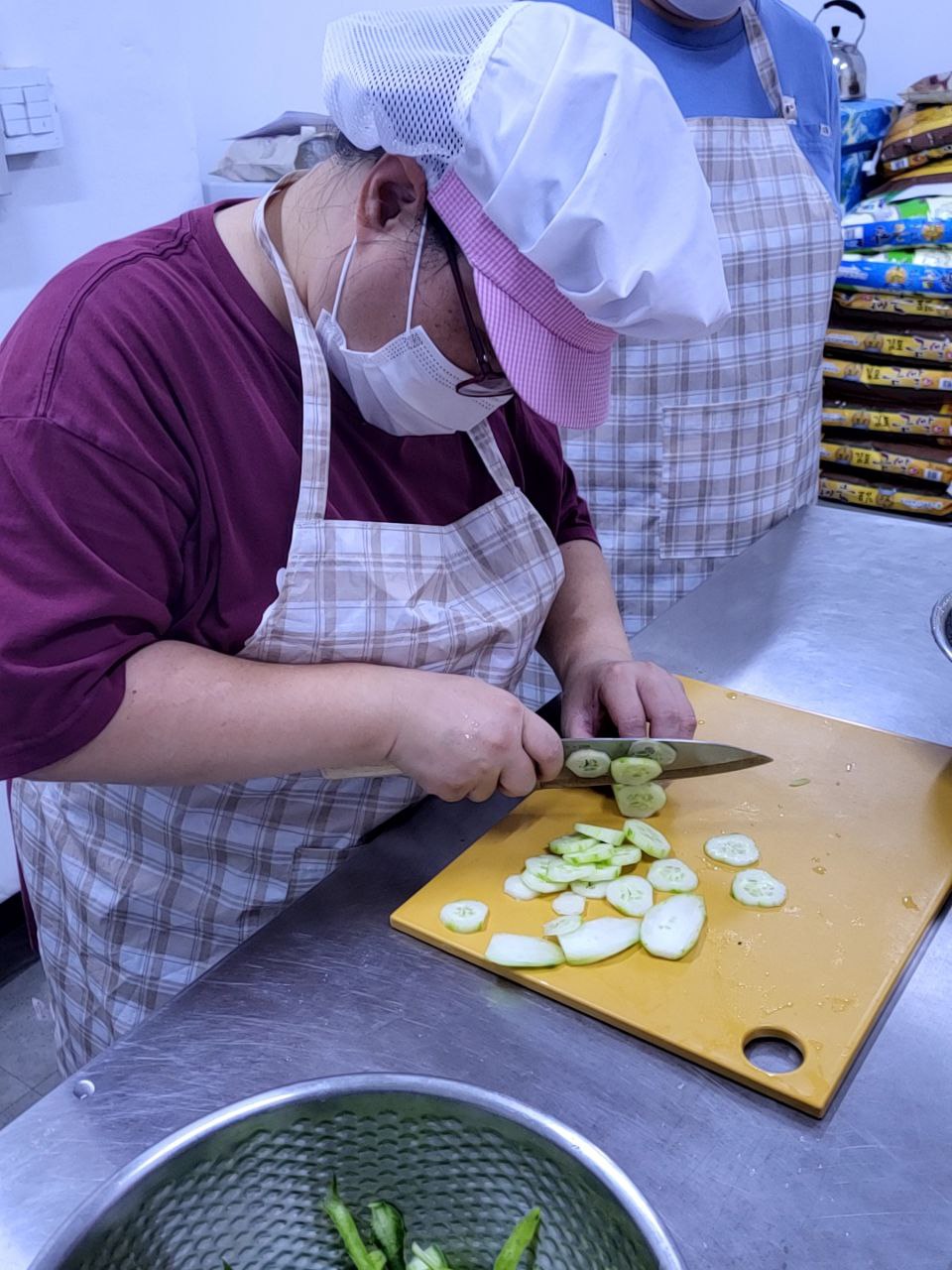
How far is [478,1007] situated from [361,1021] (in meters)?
0.09

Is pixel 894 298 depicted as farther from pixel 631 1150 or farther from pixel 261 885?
pixel 631 1150

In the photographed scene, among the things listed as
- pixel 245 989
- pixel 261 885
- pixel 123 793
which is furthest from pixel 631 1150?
pixel 123 793

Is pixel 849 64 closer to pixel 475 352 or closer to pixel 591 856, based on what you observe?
pixel 475 352

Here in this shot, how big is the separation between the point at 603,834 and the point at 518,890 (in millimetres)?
105

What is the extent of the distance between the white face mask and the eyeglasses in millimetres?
11

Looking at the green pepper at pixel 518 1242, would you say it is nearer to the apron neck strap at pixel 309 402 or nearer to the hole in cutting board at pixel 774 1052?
the hole in cutting board at pixel 774 1052

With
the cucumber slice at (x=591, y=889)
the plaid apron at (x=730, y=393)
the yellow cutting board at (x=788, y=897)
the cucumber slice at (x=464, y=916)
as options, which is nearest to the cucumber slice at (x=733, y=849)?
the yellow cutting board at (x=788, y=897)

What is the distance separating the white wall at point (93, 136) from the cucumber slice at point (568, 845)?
138 centimetres

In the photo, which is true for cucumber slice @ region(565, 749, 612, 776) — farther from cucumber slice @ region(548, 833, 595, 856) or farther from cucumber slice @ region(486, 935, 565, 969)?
cucumber slice @ region(486, 935, 565, 969)

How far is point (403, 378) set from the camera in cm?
95

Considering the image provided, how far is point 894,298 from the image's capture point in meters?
2.77

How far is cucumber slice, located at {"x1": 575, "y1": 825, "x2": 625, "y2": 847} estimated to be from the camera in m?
1.03

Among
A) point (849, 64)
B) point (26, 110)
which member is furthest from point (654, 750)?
point (849, 64)

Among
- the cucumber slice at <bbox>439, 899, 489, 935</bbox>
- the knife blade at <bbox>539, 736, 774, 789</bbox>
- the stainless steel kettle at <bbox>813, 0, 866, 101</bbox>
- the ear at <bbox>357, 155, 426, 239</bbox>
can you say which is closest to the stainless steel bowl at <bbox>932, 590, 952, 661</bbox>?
the knife blade at <bbox>539, 736, 774, 789</bbox>
